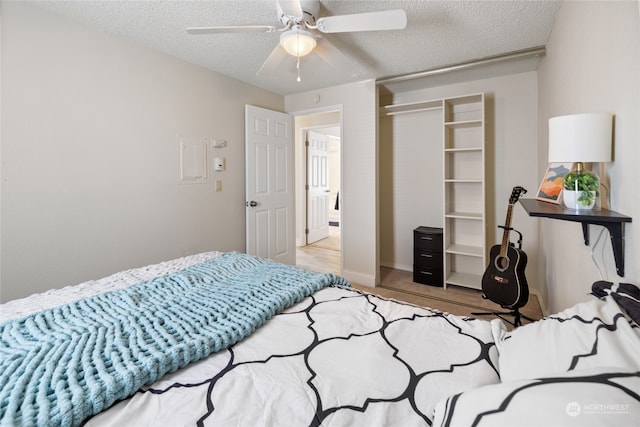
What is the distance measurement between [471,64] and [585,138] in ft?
6.92

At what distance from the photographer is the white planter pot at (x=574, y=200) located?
1136 mm

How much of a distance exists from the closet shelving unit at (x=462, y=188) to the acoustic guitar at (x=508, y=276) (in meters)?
0.80

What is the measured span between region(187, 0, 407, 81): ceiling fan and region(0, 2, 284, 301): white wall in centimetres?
102

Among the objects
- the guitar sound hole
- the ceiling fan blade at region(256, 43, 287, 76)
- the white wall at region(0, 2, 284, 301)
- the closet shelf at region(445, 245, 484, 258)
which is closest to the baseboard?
the closet shelf at region(445, 245, 484, 258)

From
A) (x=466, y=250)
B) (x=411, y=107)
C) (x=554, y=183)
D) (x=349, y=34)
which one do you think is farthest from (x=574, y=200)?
(x=411, y=107)

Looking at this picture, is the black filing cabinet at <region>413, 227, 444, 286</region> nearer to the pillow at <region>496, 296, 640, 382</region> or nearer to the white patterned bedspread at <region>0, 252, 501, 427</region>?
the white patterned bedspread at <region>0, 252, 501, 427</region>

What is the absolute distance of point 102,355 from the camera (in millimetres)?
914

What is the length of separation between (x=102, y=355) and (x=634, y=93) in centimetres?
182

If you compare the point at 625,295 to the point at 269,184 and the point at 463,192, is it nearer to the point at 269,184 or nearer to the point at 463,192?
the point at 463,192

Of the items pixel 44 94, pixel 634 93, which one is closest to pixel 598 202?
pixel 634 93

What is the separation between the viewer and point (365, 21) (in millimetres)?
1733

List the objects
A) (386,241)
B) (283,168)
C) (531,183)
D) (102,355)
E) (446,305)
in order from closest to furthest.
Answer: (102,355), (446,305), (531,183), (283,168), (386,241)

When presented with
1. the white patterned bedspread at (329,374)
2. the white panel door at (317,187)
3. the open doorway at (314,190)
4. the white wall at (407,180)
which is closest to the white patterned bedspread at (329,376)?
the white patterned bedspread at (329,374)

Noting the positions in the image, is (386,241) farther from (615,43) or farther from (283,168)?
(615,43)
